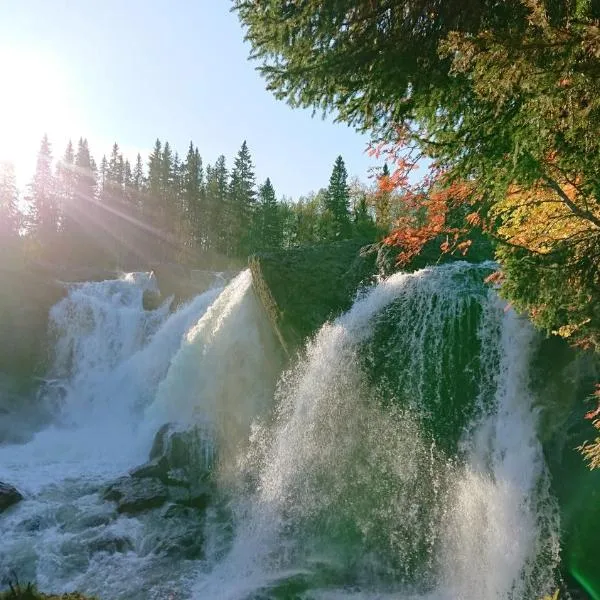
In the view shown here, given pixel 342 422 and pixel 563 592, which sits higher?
pixel 342 422

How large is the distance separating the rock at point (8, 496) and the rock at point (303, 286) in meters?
8.94

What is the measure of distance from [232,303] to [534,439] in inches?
461

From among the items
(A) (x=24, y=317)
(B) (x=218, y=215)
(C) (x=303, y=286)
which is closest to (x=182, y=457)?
(C) (x=303, y=286)

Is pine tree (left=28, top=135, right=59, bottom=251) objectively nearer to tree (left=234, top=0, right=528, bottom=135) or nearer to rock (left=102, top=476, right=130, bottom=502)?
rock (left=102, top=476, right=130, bottom=502)

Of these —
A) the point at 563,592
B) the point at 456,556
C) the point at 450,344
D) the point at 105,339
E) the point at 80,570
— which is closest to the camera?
the point at 563,592

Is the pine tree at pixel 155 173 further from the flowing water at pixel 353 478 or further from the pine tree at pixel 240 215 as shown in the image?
the flowing water at pixel 353 478

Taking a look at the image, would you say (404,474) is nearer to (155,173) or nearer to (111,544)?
(111,544)

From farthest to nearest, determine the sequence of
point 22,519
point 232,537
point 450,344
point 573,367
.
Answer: point 22,519 → point 232,537 → point 450,344 → point 573,367

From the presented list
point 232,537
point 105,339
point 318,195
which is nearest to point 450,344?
point 232,537

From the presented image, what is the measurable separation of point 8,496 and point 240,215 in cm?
4581

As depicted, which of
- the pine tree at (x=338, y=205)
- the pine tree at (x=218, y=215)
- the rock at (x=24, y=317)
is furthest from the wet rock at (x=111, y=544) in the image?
the pine tree at (x=218, y=215)

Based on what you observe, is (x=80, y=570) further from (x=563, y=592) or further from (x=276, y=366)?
(x=563, y=592)

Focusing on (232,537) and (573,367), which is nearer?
(573,367)

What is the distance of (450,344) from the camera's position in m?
10.8
